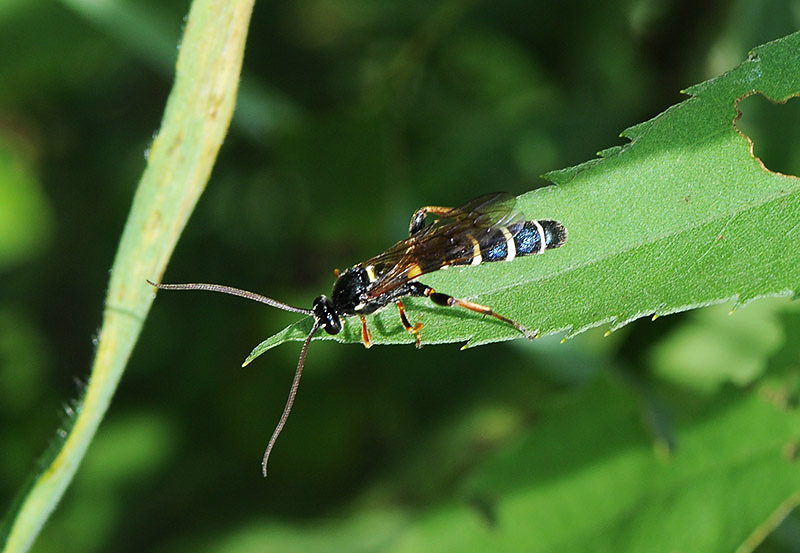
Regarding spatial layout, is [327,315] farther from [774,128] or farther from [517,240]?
[774,128]

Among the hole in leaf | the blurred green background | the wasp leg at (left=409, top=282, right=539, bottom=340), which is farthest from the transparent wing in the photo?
the hole in leaf

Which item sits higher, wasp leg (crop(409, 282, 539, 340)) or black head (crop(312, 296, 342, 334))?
black head (crop(312, 296, 342, 334))

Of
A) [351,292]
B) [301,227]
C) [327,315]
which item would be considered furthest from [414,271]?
[301,227]

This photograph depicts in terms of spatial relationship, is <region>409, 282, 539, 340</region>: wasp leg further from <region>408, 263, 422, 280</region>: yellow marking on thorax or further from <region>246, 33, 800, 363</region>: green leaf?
<region>408, 263, 422, 280</region>: yellow marking on thorax

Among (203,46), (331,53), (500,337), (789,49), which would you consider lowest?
(500,337)

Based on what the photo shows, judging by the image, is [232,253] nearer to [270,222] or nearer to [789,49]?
[270,222]

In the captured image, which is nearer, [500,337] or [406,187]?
[500,337]

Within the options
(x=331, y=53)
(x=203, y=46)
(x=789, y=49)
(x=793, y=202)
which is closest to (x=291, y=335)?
(x=203, y=46)
